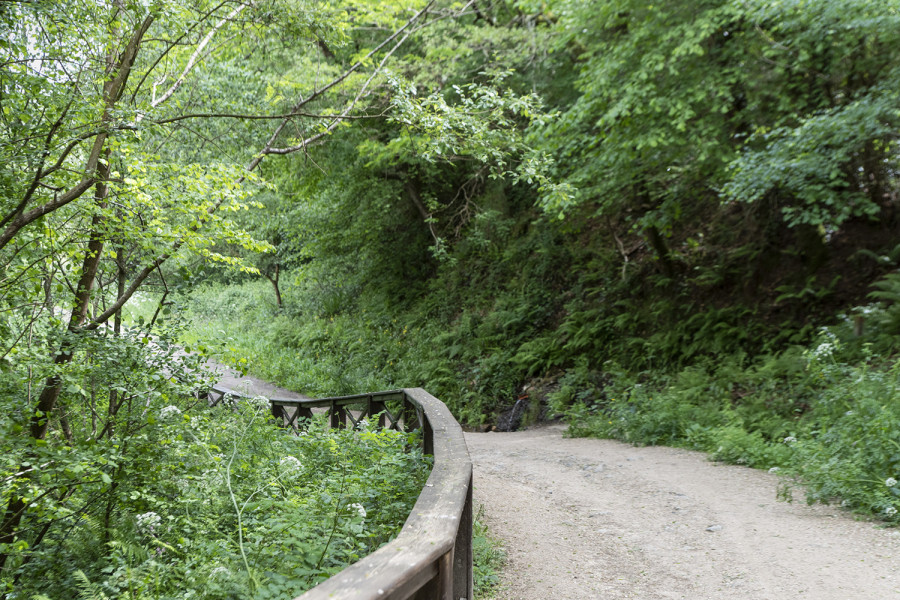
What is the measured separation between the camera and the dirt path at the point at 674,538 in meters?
4.18

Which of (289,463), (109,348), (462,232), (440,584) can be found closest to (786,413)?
(289,463)

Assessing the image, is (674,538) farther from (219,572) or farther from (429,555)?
(429,555)

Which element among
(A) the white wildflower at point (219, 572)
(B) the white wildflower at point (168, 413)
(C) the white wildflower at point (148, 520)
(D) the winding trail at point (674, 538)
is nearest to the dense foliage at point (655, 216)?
(D) the winding trail at point (674, 538)

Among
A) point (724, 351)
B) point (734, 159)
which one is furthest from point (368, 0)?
point (724, 351)

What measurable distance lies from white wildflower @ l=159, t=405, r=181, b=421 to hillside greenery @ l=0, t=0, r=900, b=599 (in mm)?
183

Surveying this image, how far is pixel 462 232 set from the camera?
21406 millimetres

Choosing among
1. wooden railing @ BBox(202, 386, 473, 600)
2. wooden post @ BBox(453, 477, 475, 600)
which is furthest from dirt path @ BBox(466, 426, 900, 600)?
wooden railing @ BBox(202, 386, 473, 600)

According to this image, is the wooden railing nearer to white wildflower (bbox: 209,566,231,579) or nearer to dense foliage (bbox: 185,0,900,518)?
white wildflower (bbox: 209,566,231,579)

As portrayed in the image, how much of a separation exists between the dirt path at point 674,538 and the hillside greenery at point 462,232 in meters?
0.77

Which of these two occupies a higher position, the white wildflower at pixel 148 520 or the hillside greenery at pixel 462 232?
the hillside greenery at pixel 462 232

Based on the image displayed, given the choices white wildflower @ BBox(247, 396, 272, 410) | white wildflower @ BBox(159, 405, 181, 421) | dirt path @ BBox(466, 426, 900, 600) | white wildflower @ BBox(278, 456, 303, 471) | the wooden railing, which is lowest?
dirt path @ BBox(466, 426, 900, 600)

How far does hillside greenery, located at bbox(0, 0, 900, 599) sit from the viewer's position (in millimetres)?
5281

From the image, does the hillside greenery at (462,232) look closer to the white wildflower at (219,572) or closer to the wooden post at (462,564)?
the white wildflower at (219,572)

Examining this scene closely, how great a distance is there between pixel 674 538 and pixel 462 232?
16.8m
